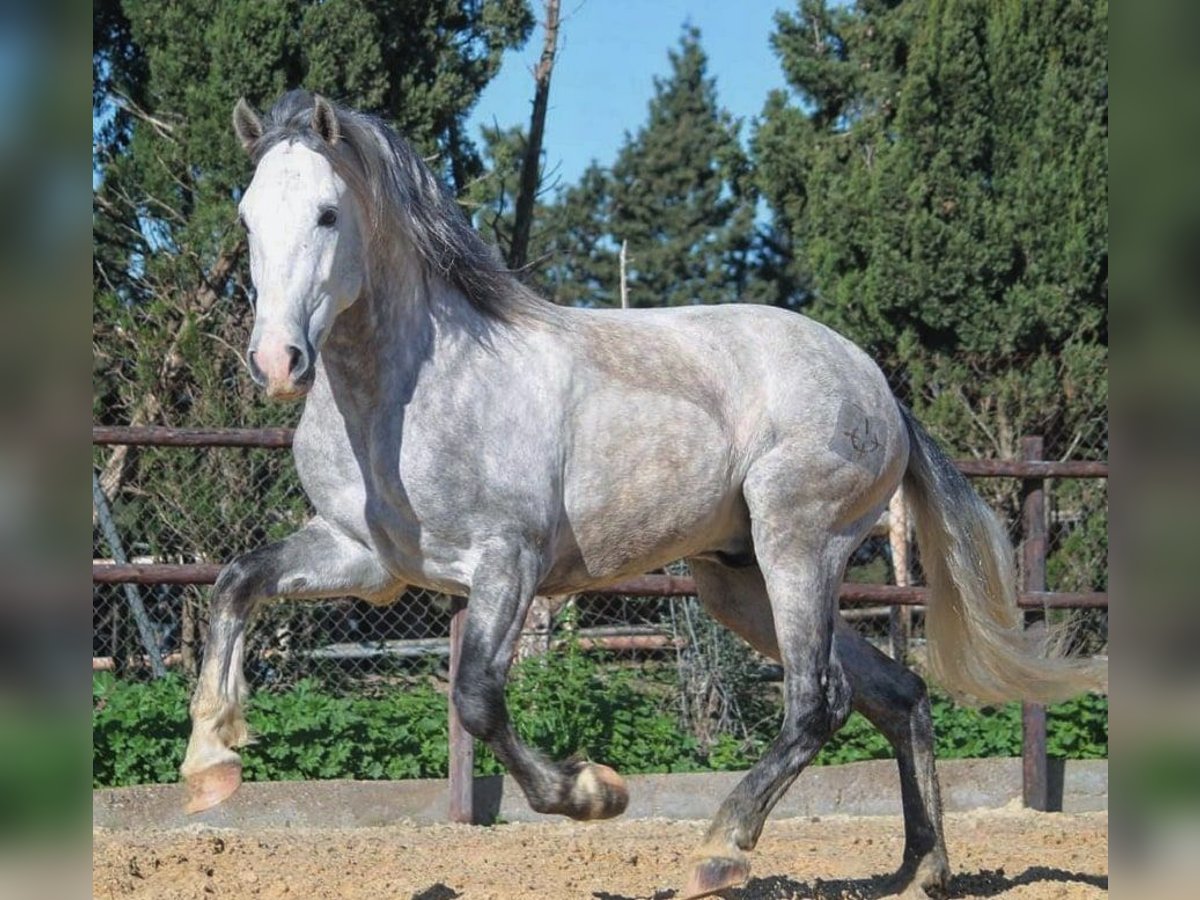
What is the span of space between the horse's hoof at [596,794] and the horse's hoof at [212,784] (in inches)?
34.2

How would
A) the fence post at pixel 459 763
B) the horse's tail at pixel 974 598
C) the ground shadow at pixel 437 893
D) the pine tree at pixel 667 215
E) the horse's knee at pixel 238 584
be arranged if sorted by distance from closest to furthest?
the horse's knee at pixel 238 584, the ground shadow at pixel 437 893, the horse's tail at pixel 974 598, the fence post at pixel 459 763, the pine tree at pixel 667 215

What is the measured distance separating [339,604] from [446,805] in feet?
4.64

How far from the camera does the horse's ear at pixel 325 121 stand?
3.54 meters

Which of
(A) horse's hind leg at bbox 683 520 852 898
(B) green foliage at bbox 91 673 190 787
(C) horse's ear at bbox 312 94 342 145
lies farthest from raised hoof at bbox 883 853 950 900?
(B) green foliage at bbox 91 673 190 787

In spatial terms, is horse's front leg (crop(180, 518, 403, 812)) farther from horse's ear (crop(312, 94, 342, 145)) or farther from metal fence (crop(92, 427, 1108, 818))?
metal fence (crop(92, 427, 1108, 818))

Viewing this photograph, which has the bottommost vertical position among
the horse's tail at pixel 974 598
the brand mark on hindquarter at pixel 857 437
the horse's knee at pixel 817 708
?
the horse's knee at pixel 817 708

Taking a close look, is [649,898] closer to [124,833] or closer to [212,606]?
[212,606]

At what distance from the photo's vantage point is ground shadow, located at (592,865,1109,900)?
436 centimetres

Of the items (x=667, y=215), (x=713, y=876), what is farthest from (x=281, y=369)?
(x=667, y=215)

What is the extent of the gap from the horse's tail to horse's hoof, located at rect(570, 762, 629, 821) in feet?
5.32

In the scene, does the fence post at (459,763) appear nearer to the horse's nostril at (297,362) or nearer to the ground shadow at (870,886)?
the ground shadow at (870,886)

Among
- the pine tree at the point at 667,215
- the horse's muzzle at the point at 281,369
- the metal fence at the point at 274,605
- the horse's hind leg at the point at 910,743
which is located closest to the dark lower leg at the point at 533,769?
the horse's muzzle at the point at 281,369

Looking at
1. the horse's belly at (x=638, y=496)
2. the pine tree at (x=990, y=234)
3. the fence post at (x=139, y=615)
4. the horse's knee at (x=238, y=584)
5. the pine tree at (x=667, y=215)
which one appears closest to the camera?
the horse's knee at (x=238, y=584)

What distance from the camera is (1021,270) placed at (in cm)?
1007
